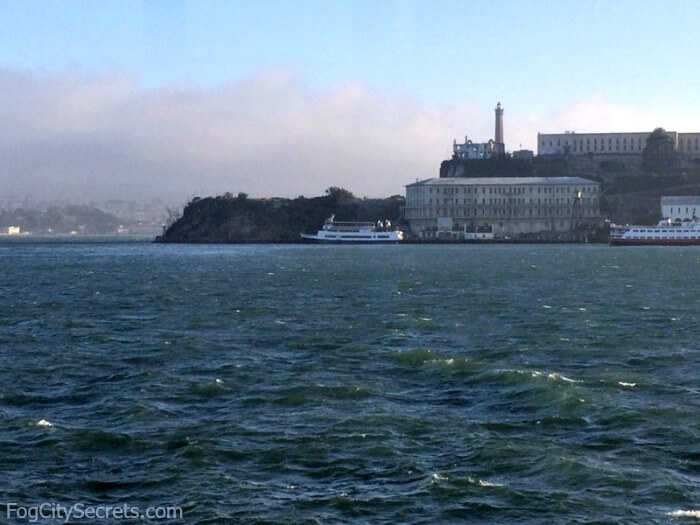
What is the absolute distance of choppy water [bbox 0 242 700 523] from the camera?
48.7 ft

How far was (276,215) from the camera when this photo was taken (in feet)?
620

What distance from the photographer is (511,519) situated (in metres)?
13.9

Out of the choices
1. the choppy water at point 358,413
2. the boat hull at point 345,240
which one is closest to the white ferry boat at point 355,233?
the boat hull at point 345,240

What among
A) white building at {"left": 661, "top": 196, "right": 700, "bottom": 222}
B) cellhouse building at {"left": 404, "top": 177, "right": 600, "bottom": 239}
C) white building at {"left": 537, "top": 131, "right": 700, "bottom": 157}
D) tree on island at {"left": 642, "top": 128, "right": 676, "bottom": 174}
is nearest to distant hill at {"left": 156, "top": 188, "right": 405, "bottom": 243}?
cellhouse building at {"left": 404, "top": 177, "right": 600, "bottom": 239}

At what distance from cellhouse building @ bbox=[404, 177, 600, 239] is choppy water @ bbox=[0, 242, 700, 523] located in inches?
5000

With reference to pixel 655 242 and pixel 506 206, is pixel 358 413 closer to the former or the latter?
pixel 655 242

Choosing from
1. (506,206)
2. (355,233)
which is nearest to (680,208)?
(506,206)

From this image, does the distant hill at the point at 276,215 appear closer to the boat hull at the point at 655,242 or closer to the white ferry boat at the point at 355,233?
the white ferry boat at the point at 355,233

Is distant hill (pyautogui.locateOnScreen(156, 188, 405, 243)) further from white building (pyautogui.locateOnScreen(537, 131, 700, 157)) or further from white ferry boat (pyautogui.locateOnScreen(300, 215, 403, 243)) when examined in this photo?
white building (pyautogui.locateOnScreen(537, 131, 700, 157))

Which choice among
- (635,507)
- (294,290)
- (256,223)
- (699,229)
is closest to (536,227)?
(699,229)

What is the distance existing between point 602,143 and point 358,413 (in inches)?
6997

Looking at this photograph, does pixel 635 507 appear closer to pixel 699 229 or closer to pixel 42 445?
pixel 42 445

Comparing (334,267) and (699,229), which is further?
(699,229)

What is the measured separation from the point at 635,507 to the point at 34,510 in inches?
317
